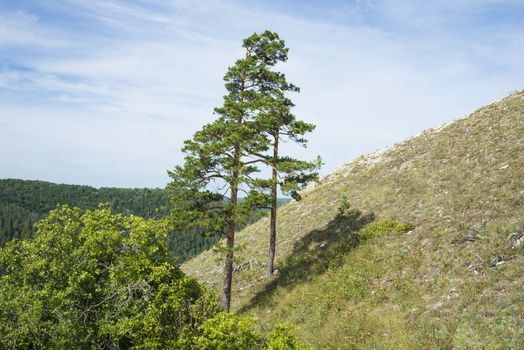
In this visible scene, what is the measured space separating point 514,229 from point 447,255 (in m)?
3.07

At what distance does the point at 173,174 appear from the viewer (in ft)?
65.7

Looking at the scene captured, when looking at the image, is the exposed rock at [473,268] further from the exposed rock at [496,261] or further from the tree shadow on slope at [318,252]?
the tree shadow on slope at [318,252]

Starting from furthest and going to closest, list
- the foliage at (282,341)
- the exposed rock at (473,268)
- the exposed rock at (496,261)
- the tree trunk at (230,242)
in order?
the tree trunk at (230,242), the exposed rock at (473,268), the exposed rock at (496,261), the foliage at (282,341)

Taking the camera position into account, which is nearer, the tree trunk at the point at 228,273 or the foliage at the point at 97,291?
the foliage at the point at 97,291

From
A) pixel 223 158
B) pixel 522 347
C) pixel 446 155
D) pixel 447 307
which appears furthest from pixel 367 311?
pixel 446 155

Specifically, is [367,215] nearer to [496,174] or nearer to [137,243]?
[496,174]

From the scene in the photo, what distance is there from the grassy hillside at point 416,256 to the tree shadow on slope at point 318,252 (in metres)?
0.10

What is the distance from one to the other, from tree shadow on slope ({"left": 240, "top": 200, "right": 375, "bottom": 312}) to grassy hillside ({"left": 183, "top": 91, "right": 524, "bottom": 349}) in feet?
0.34

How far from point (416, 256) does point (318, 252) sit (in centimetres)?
724

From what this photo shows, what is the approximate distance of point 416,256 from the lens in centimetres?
1950

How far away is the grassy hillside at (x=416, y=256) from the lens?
1448 centimetres

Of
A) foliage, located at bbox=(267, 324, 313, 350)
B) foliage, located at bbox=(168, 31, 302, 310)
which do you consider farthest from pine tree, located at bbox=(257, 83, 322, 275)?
foliage, located at bbox=(267, 324, 313, 350)

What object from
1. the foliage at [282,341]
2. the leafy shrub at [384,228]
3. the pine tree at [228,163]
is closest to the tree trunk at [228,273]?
the pine tree at [228,163]

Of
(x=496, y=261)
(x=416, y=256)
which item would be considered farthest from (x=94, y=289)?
(x=496, y=261)
